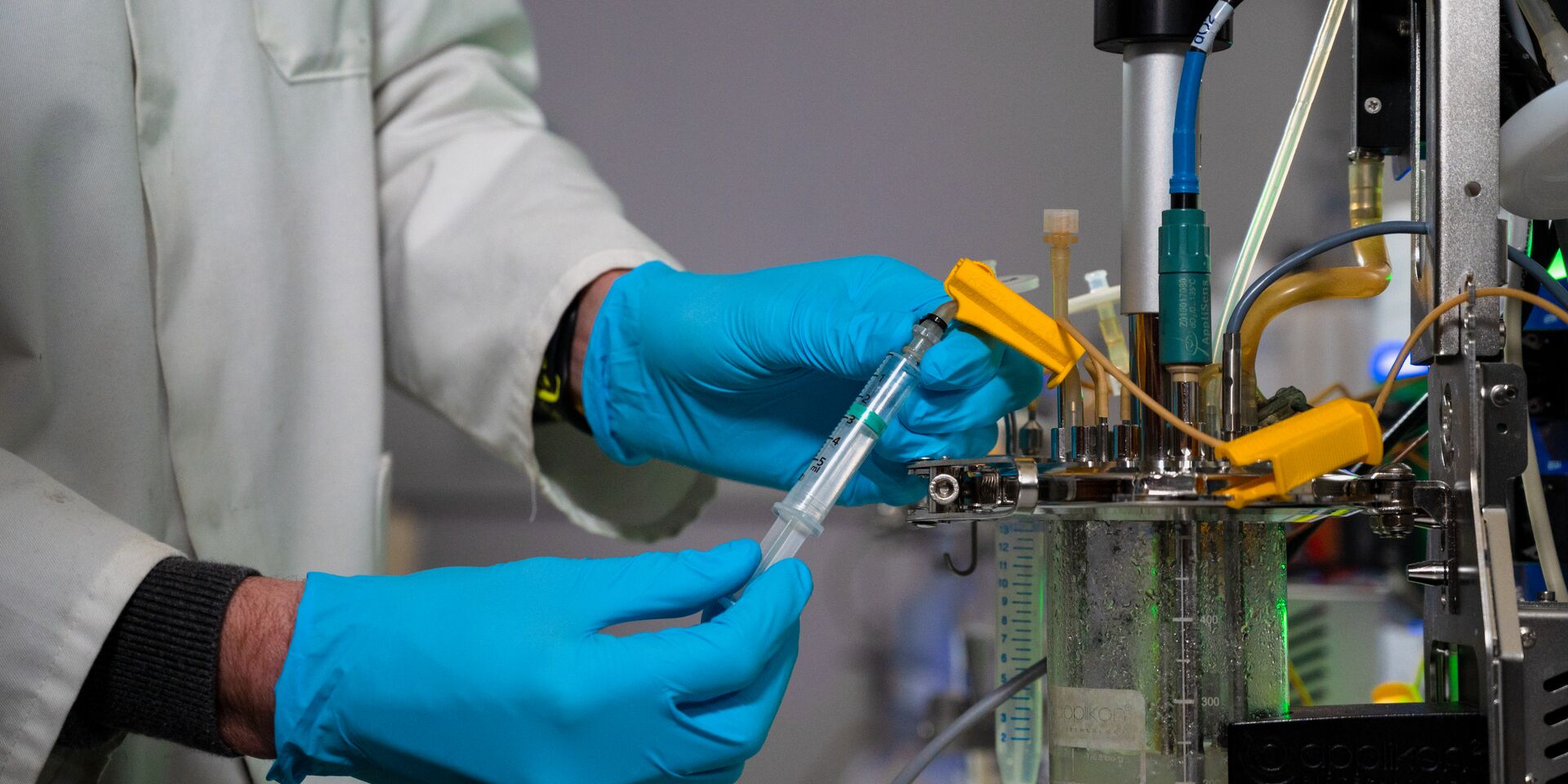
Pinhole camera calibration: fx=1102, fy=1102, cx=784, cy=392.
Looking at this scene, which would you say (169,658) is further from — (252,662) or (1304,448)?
(1304,448)

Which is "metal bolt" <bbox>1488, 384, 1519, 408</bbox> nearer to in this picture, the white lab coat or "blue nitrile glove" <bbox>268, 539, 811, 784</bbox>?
"blue nitrile glove" <bbox>268, 539, 811, 784</bbox>

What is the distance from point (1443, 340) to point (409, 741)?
69 centimetres

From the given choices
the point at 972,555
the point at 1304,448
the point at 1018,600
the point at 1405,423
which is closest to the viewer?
the point at 1304,448

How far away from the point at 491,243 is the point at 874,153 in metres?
0.51

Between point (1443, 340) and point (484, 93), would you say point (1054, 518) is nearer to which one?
point (1443, 340)

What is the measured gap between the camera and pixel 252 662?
70 centimetres

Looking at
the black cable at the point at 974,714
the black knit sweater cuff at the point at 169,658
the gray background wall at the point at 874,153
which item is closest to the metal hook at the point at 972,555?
the gray background wall at the point at 874,153

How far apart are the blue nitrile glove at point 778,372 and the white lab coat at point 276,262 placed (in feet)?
0.28

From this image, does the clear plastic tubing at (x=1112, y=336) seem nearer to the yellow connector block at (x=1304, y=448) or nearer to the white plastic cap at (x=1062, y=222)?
the white plastic cap at (x=1062, y=222)

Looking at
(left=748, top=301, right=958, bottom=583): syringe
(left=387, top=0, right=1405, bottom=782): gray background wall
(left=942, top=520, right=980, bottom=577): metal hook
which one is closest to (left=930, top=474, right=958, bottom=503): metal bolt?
(left=748, top=301, right=958, bottom=583): syringe

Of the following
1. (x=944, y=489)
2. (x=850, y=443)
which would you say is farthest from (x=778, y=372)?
(x=944, y=489)

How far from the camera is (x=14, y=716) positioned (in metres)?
0.70

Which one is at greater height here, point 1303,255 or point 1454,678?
point 1303,255

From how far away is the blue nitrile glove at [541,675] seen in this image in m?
0.65
